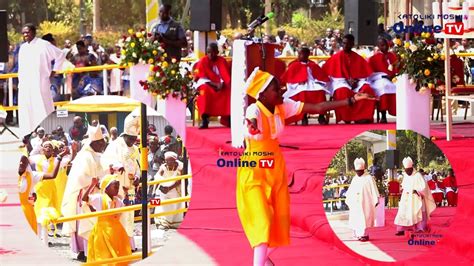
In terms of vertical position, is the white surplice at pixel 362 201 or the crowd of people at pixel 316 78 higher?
the crowd of people at pixel 316 78

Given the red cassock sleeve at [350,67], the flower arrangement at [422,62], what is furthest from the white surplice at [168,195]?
the red cassock sleeve at [350,67]

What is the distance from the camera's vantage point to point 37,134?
8625mm

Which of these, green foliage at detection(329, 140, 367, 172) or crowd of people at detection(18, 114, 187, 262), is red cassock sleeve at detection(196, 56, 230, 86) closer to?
green foliage at detection(329, 140, 367, 172)

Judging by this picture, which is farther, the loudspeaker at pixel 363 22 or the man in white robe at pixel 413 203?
the loudspeaker at pixel 363 22

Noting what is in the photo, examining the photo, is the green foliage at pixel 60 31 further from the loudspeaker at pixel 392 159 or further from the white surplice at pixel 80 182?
the white surplice at pixel 80 182

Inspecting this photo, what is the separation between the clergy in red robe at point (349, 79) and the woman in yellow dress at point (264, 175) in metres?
9.33

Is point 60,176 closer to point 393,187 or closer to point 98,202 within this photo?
point 98,202

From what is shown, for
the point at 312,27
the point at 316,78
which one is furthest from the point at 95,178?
the point at 312,27

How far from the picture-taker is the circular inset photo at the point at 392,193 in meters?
9.19

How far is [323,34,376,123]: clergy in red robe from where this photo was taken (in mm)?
18500

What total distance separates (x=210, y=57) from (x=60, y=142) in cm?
961

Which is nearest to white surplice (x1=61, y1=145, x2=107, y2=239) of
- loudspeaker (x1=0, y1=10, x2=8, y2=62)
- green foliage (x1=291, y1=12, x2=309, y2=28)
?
loudspeaker (x1=0, y1=10, x2=8, y2=62)

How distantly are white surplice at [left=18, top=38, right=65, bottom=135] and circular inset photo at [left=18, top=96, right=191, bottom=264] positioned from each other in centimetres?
939

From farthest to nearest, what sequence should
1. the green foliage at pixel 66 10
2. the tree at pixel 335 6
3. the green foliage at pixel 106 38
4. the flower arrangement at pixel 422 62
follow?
1. the green foliage at pixel 66 10
2. the tree at pixel 335 6
3. the green foliage at pixel 106 38
4. the flower arrangement at pixel 422 62
